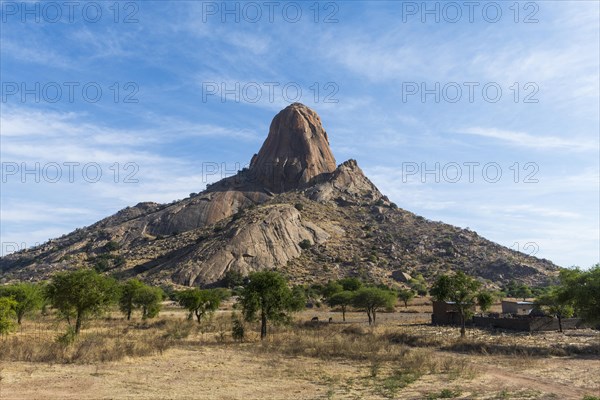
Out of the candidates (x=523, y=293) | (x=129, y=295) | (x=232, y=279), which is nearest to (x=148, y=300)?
(x=129, y=295)

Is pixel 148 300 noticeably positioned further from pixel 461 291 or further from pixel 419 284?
pixel 419 284

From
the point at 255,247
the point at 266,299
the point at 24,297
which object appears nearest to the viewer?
the point at 266,299

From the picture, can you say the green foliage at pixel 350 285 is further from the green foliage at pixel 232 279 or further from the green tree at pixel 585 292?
the green tree at pixel 585 292

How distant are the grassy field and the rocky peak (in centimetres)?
14138

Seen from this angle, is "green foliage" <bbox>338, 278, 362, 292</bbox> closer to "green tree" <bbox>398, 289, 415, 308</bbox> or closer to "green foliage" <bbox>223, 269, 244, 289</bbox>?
"green tree" <bbox>398, 289, 415, 308</bbox>

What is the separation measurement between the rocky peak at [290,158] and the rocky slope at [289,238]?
0.44 meters

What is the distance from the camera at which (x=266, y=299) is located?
4491cm

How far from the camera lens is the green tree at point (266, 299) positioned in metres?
44.6

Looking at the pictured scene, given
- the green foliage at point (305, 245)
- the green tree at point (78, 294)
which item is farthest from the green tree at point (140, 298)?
the green foliage at point (305, 245)

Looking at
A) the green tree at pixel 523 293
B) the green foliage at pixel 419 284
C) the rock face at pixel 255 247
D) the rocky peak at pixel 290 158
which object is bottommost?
the green tree at pixel 523 293

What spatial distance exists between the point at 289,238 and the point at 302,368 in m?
103

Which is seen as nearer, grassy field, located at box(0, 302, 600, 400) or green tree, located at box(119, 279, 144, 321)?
grassy field, located at box(0, 302, 600, 400)

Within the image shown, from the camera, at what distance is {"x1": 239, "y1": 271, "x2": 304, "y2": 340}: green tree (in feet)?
146

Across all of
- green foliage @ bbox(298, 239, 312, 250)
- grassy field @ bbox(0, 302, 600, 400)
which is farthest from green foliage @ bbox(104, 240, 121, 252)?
grassy field @ bbox(0, 302, 600, 400)
